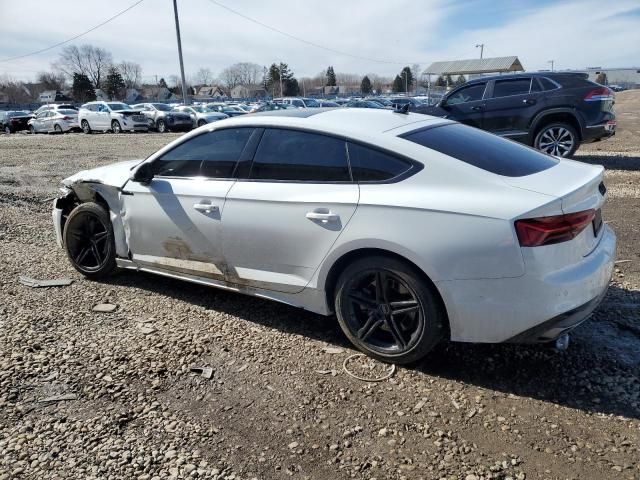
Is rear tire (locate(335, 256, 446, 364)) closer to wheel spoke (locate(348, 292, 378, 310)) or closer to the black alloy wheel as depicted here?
wheel spoke (locate(348, 292, 378, 310))

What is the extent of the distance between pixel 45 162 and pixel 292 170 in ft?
40.9

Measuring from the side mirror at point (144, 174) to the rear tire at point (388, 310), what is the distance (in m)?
1.88

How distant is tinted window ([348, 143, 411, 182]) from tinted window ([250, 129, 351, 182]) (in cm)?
6

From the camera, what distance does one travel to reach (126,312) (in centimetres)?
416

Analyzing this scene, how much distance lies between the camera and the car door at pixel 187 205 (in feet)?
12.4

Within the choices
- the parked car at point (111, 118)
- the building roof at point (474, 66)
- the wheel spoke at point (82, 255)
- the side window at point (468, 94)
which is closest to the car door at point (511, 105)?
the side window at point (468, 94)

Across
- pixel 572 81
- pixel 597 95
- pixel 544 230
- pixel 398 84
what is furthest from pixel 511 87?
pixel 398 84

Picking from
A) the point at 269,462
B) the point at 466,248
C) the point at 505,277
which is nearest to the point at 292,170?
the point at 466,248

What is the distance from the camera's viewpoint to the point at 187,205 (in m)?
3.87

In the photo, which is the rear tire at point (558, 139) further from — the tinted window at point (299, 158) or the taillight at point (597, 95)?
the tinted window at point (299, 158)

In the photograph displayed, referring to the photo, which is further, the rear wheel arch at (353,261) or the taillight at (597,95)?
the taillight at (597,95)

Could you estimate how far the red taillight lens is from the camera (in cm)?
266

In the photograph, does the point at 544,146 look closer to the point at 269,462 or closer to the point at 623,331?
the point at 623,331

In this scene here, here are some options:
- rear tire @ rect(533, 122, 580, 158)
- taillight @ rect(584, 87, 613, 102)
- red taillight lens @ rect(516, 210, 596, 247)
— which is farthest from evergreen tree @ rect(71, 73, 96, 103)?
red taillight lens @ rect(516, 210, 596, 247)
